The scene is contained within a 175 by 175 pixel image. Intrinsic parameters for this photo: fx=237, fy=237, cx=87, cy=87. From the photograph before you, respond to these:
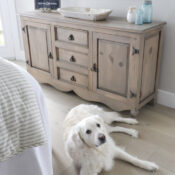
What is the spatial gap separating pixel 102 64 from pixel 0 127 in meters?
1.30

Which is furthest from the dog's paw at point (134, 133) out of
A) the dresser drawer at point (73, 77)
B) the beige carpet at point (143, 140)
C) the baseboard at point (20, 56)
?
the baseboard at point (20, 56)

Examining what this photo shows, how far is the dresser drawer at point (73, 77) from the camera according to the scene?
2366 mm

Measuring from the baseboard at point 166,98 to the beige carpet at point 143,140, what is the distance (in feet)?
0.20

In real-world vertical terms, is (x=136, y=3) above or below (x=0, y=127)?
above

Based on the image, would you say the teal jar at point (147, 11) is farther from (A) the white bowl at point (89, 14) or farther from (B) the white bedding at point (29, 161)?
(B) the white bedding at point (29, 161)

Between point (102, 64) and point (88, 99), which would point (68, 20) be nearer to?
point (102, 64)

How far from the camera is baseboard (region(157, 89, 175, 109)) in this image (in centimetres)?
230

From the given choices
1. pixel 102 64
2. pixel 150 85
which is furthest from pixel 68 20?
pixel 150 85

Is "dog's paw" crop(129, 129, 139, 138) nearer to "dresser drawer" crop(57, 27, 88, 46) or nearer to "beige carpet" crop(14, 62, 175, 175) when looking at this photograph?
"beige carpet" crop(14, 62, 175, 175)

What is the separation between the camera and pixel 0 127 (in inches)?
39.7

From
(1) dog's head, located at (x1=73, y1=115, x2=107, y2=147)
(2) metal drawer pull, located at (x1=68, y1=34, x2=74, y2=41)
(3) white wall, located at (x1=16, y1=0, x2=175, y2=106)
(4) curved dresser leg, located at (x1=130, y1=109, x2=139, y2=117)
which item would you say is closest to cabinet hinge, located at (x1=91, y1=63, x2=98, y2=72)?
(2) metal drawer pull, located at (x1=68, y1=34, x2=74, y2=41)

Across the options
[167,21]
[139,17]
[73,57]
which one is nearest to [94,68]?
[73,57]

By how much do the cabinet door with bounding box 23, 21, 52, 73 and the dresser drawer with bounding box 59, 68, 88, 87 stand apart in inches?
7.7

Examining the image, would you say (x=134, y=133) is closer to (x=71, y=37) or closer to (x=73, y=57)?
(x=73, y=57)
